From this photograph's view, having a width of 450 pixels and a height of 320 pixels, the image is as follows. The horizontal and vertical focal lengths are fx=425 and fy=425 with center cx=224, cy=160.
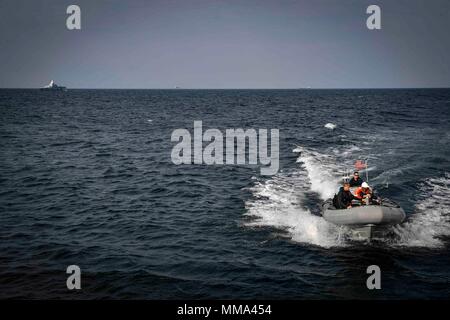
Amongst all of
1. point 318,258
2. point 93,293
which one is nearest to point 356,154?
point 318,258

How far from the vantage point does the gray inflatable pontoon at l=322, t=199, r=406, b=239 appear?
1348 cm

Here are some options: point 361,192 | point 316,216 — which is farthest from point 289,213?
point 361,192

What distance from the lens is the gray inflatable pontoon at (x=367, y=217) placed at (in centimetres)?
1348

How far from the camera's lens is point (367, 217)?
44.3 ft

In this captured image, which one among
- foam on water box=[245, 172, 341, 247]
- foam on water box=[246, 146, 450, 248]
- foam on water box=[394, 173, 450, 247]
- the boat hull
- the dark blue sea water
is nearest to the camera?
the dark blue sea water

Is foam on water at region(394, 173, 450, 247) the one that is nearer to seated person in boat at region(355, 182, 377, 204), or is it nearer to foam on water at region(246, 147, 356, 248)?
seated person in boat at region(355, 182, 377, 204)

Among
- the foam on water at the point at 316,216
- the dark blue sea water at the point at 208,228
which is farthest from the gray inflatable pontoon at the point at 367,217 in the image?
the foam on water at the point at 316,216

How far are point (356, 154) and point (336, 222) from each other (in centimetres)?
1592

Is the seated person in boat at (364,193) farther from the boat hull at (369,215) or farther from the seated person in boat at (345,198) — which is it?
the boat hull at (369,215)

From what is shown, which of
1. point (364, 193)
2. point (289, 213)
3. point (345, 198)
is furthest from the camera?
point (289, 213)

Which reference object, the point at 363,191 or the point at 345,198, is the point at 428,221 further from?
the point at 345,198

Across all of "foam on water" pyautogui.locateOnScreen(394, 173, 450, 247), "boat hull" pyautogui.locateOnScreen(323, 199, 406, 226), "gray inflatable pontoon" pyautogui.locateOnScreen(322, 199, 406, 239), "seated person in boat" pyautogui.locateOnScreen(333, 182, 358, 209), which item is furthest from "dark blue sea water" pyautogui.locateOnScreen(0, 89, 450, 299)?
"seated person in boat" pyautogui.locateOnScreen(333, 182, 358, 209)

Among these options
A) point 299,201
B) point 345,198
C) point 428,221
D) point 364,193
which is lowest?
point 428,221

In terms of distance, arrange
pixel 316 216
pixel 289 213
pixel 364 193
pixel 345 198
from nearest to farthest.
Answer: pixel 345 198, pixel 364 193, pixel 316 216, pixel 289 213
